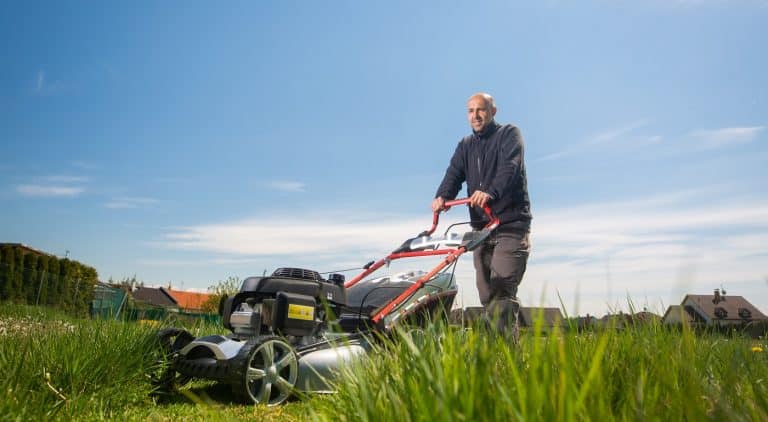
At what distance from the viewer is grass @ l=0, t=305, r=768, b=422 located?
1233 mm

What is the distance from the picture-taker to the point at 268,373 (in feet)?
12.4

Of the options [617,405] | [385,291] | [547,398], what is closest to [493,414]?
Result: [547,398]

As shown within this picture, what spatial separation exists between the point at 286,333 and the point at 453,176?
239 cm

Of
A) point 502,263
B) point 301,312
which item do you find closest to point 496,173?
point 502,263

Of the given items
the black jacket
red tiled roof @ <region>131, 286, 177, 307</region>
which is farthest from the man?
red tiled roof @ <region>131, 286, 177, 307</region>

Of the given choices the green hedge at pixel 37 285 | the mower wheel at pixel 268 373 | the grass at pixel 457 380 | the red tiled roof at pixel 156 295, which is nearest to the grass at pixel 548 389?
the grass at pixel 457 380

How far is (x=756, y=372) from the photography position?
8.30 feet

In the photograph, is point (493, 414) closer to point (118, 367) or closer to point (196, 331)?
point (118, 367)

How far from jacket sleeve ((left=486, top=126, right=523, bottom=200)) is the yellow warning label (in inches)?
67.6

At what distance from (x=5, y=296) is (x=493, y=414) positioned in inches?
626

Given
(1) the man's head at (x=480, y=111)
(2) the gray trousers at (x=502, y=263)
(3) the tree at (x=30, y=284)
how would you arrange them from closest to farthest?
(2) the gray trousers at (x=502, y=263)
(1) the man's head at (x=480, y=111)
(3) the tree at (x=30, y=284)

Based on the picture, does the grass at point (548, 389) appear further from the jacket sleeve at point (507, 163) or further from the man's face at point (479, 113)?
the man's face at point (479, 113)

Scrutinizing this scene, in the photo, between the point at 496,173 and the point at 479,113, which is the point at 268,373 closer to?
the point at 496,173

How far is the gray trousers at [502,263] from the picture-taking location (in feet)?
15.0
